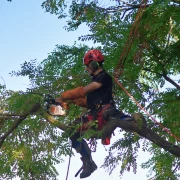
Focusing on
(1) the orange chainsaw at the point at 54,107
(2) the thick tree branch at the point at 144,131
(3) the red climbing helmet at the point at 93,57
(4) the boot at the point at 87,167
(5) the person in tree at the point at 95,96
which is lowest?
(2) the thick tree branch at the point at 144,131

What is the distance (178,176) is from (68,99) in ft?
15.4

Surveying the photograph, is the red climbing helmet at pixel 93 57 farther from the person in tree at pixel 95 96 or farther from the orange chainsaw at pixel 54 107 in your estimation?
the orange chainsaw at pixel 54 107

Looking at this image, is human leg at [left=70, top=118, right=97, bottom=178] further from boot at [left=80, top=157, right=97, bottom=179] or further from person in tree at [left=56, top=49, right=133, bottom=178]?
person in tree at [left=56, top=49, right=133, bottom=178]

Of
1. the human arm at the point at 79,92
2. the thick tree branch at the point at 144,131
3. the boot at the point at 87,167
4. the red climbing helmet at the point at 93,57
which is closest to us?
the thick tree branch at the point at 144,131

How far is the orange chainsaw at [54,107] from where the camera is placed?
221 inches

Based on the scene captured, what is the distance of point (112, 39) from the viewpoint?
7.01 metres

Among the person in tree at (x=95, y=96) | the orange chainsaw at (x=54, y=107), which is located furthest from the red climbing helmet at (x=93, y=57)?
the orange chainsaw at (x=54, y=107)

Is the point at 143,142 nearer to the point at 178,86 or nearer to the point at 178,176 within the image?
the point at 178,86

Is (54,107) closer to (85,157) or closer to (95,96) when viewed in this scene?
(95,96)

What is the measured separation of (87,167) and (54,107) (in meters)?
1.10

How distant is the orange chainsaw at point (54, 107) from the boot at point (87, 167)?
898 millimetres

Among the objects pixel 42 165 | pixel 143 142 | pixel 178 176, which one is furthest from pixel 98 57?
pixel 178 176

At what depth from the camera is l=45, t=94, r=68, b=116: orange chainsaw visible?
5621 mm

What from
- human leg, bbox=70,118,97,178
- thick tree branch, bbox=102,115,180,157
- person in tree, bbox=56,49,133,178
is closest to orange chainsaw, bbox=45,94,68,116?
person in tree, bbox=56,49,133,178
